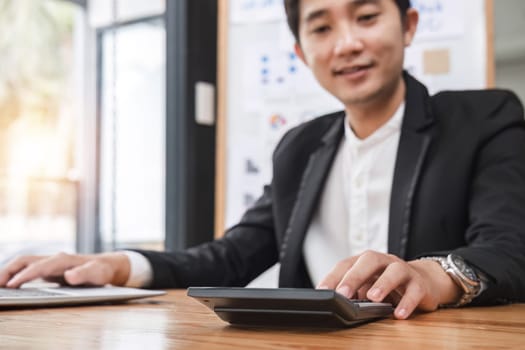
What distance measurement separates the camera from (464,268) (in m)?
0.89

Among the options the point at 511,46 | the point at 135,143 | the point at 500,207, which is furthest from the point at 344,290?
the point at 511,46

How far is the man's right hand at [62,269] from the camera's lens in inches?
43.6

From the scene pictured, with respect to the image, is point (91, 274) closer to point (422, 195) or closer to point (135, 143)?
point (422, 195)

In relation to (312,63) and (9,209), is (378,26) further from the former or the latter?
(9,209)

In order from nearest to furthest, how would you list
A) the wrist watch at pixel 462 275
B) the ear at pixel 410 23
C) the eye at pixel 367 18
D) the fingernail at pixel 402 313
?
1. the fingernail at pixel 402 313
2. the wrist watch at pixel 462 275
3. the eye at pixel 367 18
4. the ear at pixel 410 23

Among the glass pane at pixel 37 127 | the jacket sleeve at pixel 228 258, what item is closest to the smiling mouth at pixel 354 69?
the jacket sleeve at pixel 228 258

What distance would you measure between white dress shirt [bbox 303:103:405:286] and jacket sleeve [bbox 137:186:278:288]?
13 centimetres

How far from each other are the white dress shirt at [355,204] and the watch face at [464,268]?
0.56 m

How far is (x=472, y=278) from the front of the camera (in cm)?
88

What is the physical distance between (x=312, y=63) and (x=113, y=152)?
180cm

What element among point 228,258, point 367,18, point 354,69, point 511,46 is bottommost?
point 228,258

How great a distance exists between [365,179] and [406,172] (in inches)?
6.8

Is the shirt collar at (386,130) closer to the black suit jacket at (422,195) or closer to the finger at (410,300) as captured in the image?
the black suit jacket at (422,195)

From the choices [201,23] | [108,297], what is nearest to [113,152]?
[201,23]
